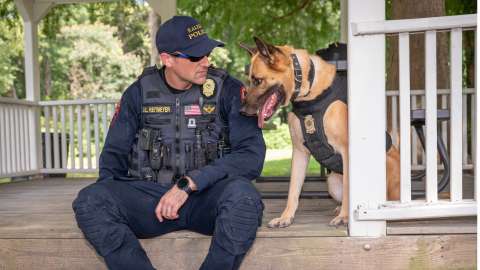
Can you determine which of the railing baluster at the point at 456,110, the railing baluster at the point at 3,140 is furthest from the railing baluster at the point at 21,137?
the railing baluster at the point at 456,110

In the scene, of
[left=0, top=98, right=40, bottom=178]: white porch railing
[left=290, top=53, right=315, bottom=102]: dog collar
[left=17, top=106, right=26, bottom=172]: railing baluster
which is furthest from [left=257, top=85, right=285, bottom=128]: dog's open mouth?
[left=17, top=106, right=26, bottom=172]: railing baluster

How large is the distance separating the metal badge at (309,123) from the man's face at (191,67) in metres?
0.58

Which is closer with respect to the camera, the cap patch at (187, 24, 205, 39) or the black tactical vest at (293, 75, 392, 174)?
the cap patch at (187, 24, 205, 39)

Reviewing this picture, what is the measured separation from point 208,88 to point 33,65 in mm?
5050

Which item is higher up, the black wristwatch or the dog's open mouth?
the dog's open mouth

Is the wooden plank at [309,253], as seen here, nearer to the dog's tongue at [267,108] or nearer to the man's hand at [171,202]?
the man's hand at [171,202]

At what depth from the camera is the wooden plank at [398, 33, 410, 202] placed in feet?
9.50

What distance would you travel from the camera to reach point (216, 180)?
288cm

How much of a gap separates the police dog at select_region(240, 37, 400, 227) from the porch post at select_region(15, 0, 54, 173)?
499 centimetres

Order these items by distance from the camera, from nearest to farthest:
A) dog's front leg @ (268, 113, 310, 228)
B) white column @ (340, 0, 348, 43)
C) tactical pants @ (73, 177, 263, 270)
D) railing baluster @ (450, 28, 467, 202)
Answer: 1. tactical pants @ (73, 177, 263, 270)
2. railing baluster @ (450, 28, 467, 202)
3. dog's front leg @ (268, 113, 310, 228)
4. white column @ (340, 0, 348, 43)

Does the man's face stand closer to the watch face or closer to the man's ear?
the man's ear

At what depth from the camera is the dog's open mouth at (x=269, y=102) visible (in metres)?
2.95

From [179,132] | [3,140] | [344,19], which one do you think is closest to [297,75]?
[179,132]

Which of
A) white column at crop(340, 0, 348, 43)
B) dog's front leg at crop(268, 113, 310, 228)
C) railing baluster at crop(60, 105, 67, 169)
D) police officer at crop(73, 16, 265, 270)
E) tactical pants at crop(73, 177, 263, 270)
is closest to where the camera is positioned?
tactical pants at crop(73, 177, 263, 270)
